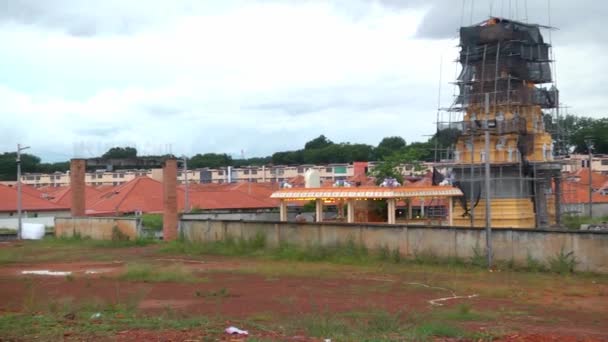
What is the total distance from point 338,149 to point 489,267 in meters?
109

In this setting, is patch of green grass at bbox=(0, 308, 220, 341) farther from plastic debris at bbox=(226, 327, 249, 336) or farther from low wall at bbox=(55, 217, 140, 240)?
low wall at bbox=(55, 217, 140, 240)

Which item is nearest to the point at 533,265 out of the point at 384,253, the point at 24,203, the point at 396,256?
the point at 396,256

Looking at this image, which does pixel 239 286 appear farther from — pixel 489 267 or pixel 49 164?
pixel 49 164

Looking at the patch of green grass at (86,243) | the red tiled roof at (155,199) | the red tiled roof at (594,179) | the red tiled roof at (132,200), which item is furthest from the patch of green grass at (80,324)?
the red tiled roof at (594,179)

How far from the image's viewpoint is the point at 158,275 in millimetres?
26188

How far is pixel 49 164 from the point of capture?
173750mm

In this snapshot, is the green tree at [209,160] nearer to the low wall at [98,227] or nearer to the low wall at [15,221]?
the low wall at [15,221]

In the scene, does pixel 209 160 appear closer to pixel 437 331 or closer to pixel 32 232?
pixel 32 232

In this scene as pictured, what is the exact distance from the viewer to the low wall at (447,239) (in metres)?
26.0

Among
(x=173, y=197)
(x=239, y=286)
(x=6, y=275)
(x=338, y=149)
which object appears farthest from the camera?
(x=338, y=149)

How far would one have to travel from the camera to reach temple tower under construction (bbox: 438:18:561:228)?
46.4 metres

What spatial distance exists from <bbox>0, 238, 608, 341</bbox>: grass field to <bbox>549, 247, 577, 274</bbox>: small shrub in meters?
0.04

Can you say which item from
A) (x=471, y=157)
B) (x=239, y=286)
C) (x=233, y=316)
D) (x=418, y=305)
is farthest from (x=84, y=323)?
(x=471, y=157)

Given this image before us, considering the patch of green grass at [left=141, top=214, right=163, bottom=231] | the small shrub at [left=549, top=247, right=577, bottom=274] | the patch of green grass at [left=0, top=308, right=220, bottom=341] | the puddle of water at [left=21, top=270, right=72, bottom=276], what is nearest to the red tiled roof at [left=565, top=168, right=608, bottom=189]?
the patch of green grass at [left=141, top=214, right=163, bottom=231]
